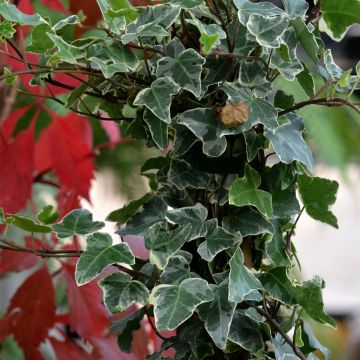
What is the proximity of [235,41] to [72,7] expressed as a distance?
32 centimetres

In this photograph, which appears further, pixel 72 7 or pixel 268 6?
pixel 72 7

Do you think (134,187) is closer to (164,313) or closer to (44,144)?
(44,144)

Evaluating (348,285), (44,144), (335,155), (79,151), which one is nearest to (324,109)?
(335,155)

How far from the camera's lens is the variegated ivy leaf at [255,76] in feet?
1.49

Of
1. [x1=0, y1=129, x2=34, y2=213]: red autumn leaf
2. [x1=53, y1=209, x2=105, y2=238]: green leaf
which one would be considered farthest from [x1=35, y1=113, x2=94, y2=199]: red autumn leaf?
[x1=53, y1=209, x2=105, y2=238]: green leaf

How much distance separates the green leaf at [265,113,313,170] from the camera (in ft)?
1.47

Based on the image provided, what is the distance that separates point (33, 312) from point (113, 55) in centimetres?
36

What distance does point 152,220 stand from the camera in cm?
51

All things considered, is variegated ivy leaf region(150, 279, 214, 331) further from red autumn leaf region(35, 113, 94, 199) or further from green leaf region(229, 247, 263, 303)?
red autumn leaf region(35, 113, 94, 199)

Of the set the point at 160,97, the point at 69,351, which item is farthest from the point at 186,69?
the point at 69,351

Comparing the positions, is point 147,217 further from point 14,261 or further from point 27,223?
point 14,261

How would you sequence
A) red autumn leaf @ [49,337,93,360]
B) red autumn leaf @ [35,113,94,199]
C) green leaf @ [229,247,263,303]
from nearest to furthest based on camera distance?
green leaf @ [229,247,263,303] < red autumn leaf @ [49,337,93,360] < red autumn leaf @ [35,113,94,199]

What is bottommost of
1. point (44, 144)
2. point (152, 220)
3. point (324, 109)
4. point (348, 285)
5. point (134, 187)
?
point (348, 285)

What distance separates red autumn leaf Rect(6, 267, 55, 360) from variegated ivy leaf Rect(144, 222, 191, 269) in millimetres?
288
